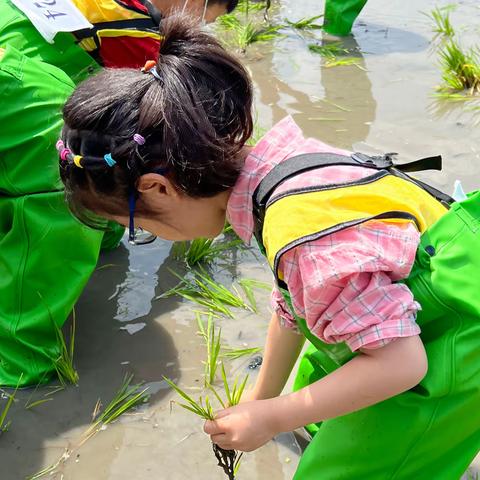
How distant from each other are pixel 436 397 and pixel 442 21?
13.8 feet

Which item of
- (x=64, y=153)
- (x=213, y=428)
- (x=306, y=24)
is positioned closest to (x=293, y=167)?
(x=64, y=153)

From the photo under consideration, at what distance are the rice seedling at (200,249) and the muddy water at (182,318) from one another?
0.13 feet

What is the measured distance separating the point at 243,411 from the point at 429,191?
0.68m

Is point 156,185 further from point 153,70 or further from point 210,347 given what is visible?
point 210,347

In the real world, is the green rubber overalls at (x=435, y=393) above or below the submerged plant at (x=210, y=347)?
above

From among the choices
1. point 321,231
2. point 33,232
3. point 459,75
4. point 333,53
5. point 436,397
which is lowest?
point 333,53

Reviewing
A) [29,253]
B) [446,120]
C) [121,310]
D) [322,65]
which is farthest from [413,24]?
[29,253]

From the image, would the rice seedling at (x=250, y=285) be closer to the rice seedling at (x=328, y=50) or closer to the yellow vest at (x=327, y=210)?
the yellow vest at (x=327, y=210)

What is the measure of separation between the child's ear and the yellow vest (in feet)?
0.68

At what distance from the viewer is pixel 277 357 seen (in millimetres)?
1982

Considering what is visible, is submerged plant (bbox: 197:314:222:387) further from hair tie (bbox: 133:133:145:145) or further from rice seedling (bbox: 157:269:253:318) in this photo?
hair tie (bbox: 133:133:145:145)

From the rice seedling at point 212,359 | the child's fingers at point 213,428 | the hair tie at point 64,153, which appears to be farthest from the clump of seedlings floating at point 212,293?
the hair tie at point 64,153

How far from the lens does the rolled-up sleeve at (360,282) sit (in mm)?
1360

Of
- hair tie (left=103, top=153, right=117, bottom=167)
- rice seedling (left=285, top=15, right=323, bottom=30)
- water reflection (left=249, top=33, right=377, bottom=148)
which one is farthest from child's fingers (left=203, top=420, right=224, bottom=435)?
rice seedling (left=285, top=15, right=323, bottom=30)
